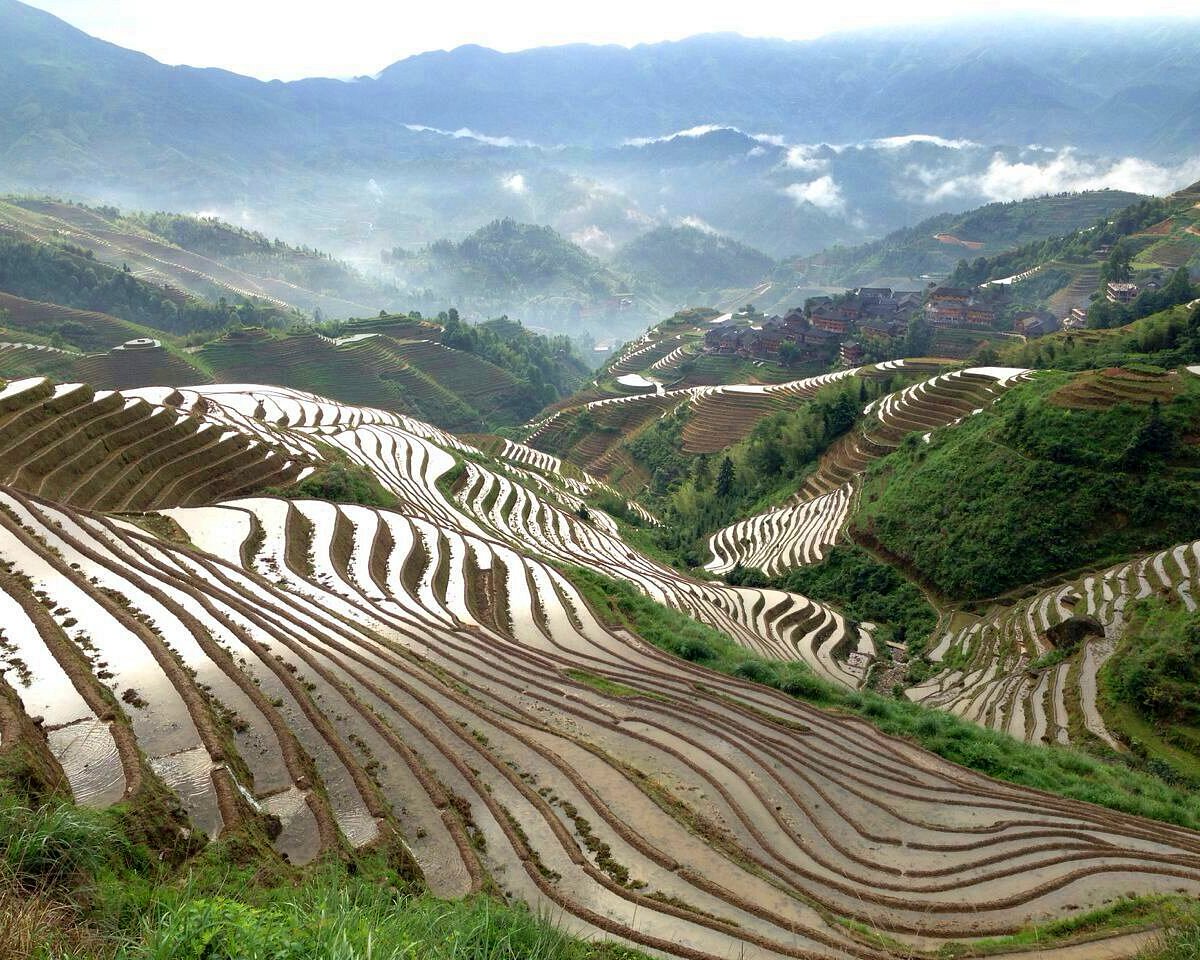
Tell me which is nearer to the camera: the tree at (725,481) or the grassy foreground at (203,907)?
the grassy foreground at (203,907)

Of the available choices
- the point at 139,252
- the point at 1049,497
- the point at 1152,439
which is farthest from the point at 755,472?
the point at 139,252

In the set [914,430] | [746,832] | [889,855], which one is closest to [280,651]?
[746,832]

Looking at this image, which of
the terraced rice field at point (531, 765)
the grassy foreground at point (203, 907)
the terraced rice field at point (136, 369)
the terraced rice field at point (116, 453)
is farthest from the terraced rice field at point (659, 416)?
the grassy foreground at point (203, 907)

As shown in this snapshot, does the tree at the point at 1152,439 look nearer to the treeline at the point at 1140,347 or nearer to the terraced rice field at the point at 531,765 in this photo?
the treeline at the point at 1140,347

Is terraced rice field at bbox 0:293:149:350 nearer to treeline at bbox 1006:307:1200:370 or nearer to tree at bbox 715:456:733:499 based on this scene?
tree at bbox 715:456:733:499

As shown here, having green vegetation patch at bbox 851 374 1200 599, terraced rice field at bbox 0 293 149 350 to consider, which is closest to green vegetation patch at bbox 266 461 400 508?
green vegetation patch at bbox 851 374 1200 599

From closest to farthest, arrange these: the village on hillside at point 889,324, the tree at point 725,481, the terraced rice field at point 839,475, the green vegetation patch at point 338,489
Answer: the green vegetation patch at point 338,489
the terraced rice field at point 839,475
the tree at point 725,481
the village on hillside at point 889,324

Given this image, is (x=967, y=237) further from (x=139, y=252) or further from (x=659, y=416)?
(x=139, y=252)
